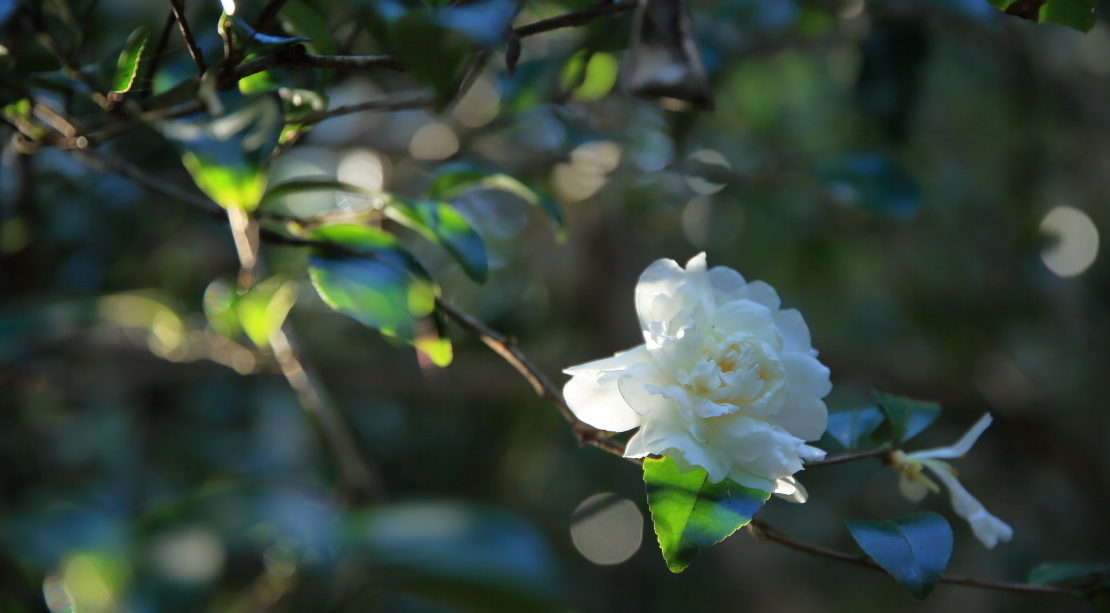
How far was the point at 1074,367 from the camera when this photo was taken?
6.28ft

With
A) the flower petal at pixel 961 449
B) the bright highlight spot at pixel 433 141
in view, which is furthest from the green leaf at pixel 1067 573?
the bright highlight spot at pixel 433 141

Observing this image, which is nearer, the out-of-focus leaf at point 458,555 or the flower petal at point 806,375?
the flower petal at point 806,375

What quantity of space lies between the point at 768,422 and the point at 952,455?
0.17m

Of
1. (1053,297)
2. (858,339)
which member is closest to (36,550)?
(858,339)

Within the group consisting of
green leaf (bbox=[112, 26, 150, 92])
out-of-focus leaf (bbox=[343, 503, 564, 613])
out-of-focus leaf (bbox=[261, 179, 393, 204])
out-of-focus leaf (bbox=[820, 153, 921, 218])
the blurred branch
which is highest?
green leaf (bbox=[112, 26, 150, 92])

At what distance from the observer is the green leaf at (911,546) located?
42cm

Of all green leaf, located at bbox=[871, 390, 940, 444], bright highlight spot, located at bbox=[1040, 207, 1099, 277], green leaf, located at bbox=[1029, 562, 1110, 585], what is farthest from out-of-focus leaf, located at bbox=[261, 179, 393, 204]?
bright highlight spot, located at bbox=[1040, 207, 1099, 277]

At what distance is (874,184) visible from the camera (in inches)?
39.5

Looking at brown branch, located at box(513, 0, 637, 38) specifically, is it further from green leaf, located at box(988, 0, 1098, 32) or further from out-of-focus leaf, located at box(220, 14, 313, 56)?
green leaf, located at box(988, 0, 1098, 32)

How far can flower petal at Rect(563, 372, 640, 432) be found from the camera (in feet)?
1.45

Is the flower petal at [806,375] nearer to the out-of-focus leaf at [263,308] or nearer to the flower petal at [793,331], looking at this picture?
the flower petal at [793,331]

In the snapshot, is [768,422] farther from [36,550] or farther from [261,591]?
[36,550]

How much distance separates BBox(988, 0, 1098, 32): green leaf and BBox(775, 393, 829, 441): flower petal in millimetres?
296

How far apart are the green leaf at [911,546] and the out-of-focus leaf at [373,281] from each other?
34cm
